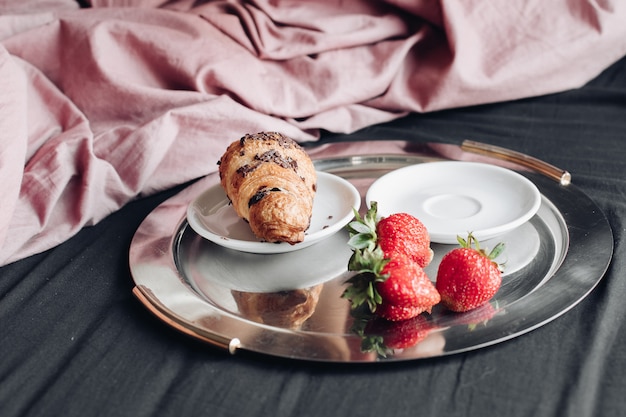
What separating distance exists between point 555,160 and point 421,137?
0.23m

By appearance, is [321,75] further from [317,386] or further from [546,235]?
[317,386]

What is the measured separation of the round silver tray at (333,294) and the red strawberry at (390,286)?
23mm

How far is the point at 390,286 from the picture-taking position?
72 centimetres

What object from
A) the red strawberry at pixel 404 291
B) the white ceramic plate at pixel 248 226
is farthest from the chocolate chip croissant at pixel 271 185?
the red strawberry at pixel 404 291

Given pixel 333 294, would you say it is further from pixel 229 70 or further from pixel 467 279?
pixel 229 70

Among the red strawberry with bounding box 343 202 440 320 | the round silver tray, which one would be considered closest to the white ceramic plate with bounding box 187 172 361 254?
the round silver tray

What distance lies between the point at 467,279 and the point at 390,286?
81 millimetres

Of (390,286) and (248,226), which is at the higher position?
(390,286)

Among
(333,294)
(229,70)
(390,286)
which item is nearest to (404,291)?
(390,286)

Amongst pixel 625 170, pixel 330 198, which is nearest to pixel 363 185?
pixel 330 198

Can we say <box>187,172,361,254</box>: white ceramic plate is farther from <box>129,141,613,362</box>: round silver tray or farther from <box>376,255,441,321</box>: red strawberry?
<box>376,255,441,321</box>: red strawberry

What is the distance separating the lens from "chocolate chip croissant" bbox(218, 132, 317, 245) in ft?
2.72

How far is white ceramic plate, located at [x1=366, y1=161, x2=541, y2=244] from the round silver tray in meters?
0.03

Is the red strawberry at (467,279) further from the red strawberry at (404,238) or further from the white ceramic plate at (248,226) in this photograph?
the white ceramic plate at (248,226)
